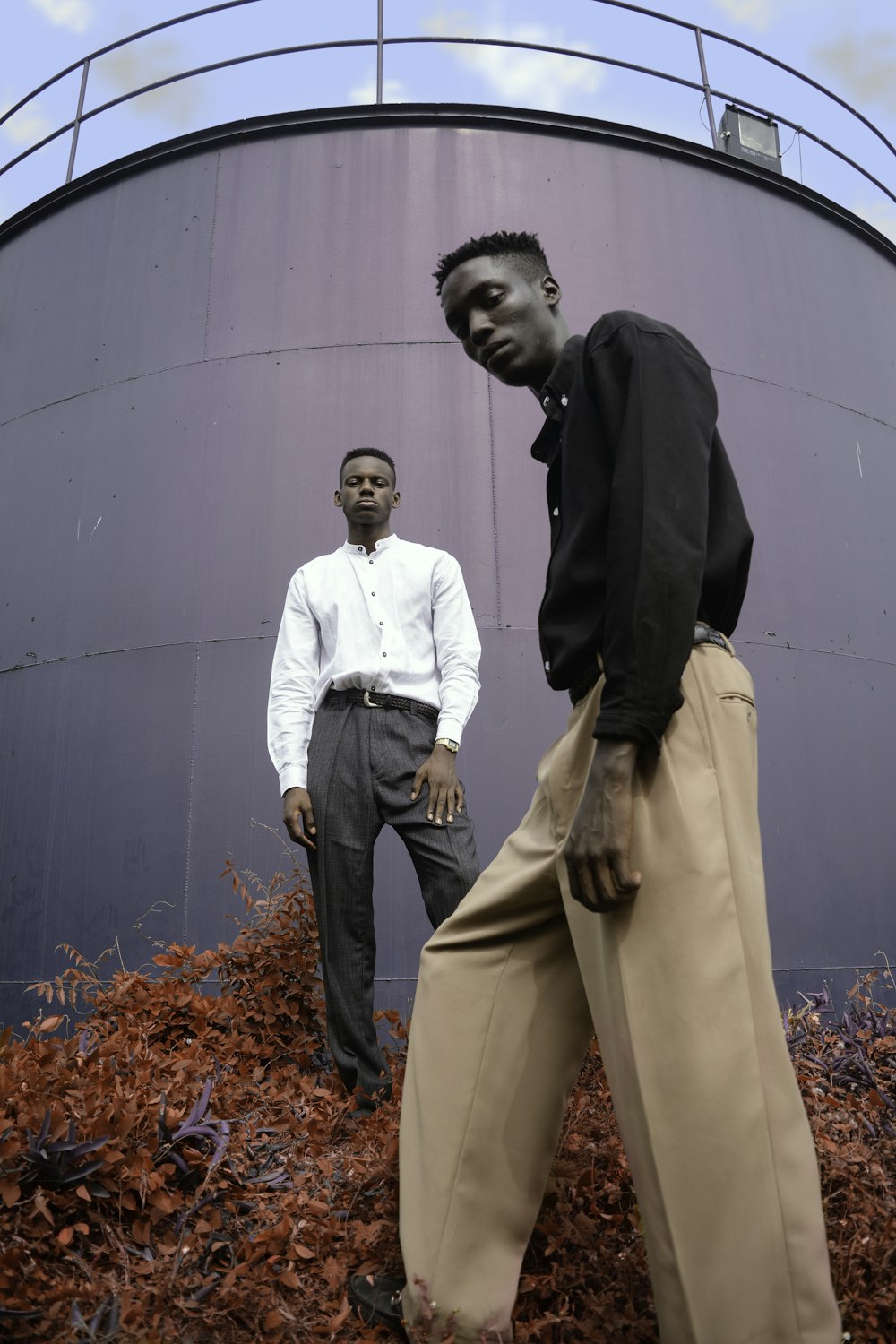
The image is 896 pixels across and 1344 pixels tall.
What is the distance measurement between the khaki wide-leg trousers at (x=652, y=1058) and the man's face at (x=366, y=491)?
6.86ft

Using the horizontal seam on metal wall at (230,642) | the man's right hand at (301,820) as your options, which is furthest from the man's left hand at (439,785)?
the horizontal seam on metal wall at (230,642)

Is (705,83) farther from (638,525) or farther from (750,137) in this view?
(638,525)

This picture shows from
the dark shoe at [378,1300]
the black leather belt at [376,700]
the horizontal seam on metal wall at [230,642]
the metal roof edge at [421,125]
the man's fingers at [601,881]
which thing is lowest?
the dark shoe at [378,1300]

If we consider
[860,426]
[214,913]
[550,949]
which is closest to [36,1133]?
[550,949]

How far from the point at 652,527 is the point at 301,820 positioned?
209 cm

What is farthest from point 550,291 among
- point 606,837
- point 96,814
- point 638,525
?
point 96,814

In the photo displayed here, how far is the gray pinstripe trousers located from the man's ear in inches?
62.9

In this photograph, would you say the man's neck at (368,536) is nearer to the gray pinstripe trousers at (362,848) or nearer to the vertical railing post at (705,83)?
the gray pinstripe trousers at (362,848)

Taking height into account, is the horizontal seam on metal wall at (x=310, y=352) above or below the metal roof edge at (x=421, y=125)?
below

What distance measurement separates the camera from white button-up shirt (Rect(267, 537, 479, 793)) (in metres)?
3.49

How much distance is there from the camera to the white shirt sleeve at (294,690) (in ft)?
11.6

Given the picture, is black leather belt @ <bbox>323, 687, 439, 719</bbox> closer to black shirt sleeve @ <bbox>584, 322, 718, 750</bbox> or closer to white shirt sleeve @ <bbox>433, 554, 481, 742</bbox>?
white shirt sleeve @ <bbox>433, 554, 481, 742</bbox>

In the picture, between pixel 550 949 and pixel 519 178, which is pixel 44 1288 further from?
pixel 519 178

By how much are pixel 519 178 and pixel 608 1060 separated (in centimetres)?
549
